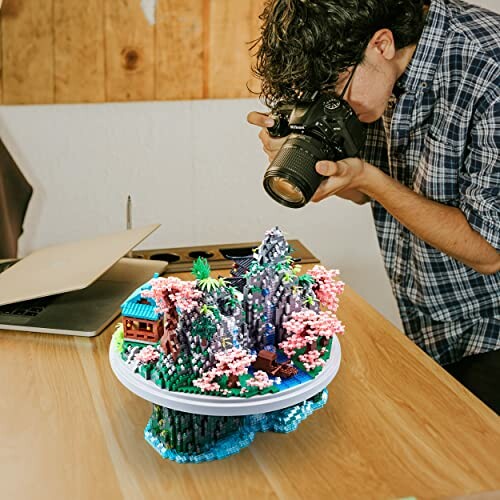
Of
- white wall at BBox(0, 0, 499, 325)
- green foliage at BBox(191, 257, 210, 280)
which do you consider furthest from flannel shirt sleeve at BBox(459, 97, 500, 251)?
white wall at BBox(0, 0, 499, 325)

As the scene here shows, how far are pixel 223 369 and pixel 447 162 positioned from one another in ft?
2.22

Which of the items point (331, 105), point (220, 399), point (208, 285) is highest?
point (331, 105)

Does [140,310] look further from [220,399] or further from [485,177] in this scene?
[485,177]

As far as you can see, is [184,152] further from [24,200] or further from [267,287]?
[267,287]

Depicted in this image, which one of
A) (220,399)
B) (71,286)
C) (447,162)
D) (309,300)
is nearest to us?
(220,399)

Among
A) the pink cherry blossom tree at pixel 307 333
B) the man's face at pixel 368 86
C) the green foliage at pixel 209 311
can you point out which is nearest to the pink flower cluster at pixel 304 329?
the pink cherry blossom tree at pixel 307 333

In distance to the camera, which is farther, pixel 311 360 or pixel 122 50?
pixel 122 50

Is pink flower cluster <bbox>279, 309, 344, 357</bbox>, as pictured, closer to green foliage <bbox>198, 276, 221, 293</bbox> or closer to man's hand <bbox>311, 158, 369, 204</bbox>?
green foliage <bbox>198, 276, 221, 293</bbox>

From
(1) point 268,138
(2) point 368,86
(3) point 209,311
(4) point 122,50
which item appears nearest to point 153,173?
(4) point 122,50

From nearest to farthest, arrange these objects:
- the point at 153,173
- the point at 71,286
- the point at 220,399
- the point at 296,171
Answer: the point at 220,399
the point at 296,171
the point at 71,286
the point at 153,173

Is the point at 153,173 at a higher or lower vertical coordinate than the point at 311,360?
lower

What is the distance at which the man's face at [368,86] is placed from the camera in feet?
4.41

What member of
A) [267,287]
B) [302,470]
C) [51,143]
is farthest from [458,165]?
[51,143]

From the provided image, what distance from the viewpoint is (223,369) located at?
951mm
